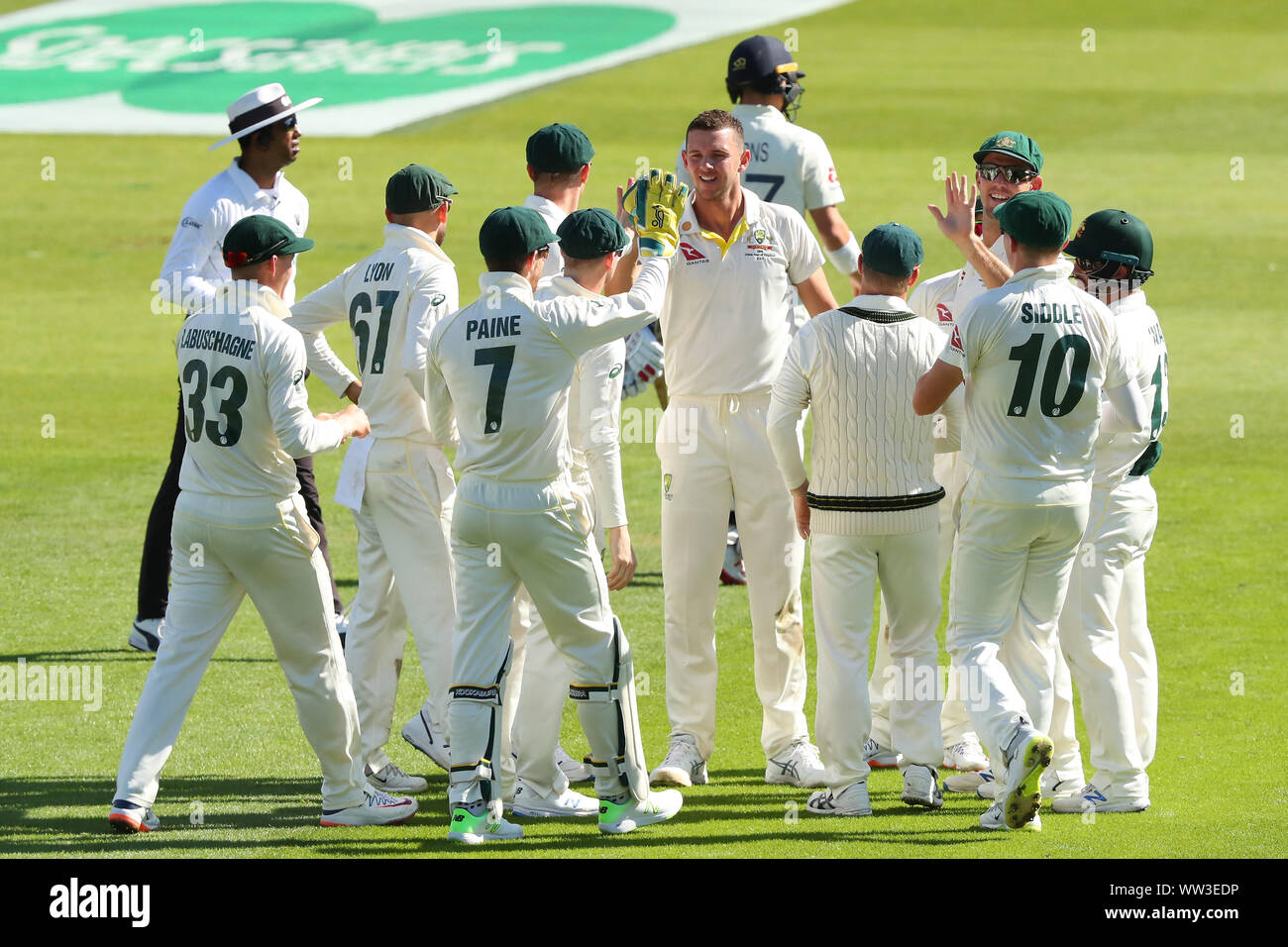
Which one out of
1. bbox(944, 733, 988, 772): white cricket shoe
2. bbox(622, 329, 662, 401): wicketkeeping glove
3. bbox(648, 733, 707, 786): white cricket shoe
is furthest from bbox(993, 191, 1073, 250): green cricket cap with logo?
bbox(622, 329, 662, 401): wicketkeeping glove

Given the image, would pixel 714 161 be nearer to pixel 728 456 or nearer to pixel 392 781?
pixel 728 456

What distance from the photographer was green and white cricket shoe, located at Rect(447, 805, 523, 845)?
19.1ft

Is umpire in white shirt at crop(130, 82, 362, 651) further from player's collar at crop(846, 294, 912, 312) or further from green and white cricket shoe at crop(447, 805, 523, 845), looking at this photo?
player's collar at crop(846, 294, 912, 312)

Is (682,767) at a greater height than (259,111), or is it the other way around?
(259,111)

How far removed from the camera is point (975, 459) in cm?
591

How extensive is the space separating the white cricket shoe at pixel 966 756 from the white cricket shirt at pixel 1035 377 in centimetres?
149

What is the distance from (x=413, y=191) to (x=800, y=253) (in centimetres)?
159

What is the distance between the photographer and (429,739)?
6812 millimetres


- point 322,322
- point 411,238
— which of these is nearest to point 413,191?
point 411,238

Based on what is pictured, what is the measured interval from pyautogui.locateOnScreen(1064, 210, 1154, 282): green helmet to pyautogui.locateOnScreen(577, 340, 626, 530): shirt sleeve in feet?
5.88

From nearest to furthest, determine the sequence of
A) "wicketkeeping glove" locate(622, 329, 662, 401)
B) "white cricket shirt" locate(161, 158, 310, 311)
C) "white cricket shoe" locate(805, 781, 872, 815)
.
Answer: "white cricket shoe" locate(805, 781, 872, 815), "white cricket shirt" locate(161, 158, 310, 311), "wicketkeeping glove" locate(622, 329, 662, 401)

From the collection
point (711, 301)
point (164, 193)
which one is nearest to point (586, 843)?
point (711, 301)

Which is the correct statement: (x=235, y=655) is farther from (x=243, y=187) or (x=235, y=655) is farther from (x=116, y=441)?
(x=116, y=441)

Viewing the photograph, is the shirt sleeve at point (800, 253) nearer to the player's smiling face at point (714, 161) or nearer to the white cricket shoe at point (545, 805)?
the player's smiling face at point (714, 161)
